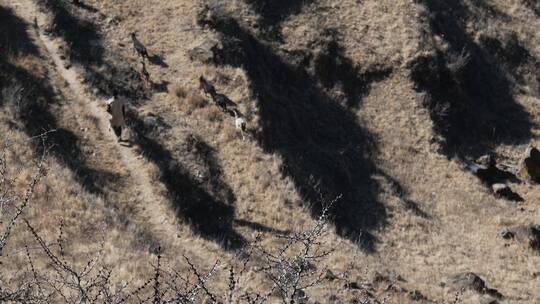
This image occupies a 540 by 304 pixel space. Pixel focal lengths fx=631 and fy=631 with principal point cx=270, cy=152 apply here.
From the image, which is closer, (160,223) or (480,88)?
(160,223)

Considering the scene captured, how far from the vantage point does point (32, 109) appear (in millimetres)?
20594

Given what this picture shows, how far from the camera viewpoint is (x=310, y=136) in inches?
1007

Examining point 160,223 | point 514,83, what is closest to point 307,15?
point 514,83

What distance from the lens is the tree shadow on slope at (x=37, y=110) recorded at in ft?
62.1

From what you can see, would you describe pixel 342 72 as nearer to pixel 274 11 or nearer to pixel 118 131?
pixel 274 11

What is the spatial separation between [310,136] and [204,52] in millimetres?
5519

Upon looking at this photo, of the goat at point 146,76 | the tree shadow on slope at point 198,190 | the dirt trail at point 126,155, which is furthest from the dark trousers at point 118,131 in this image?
the goat at point 146,76

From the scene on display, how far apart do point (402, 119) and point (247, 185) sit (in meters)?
9.70

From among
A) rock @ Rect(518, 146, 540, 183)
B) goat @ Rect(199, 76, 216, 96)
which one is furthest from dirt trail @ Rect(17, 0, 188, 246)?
rock @ Rect(518, 146, 540, 183)

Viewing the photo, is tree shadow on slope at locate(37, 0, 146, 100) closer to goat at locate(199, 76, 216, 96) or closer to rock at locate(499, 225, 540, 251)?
goat at locate(199, 76, 216, 96)

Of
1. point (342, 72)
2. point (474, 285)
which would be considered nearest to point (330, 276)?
point (474, 285)

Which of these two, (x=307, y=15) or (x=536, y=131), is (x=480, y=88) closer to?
(x=536, y=131)

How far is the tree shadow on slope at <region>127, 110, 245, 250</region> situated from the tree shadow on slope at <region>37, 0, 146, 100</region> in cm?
216

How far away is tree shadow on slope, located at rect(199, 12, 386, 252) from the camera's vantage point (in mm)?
22203
